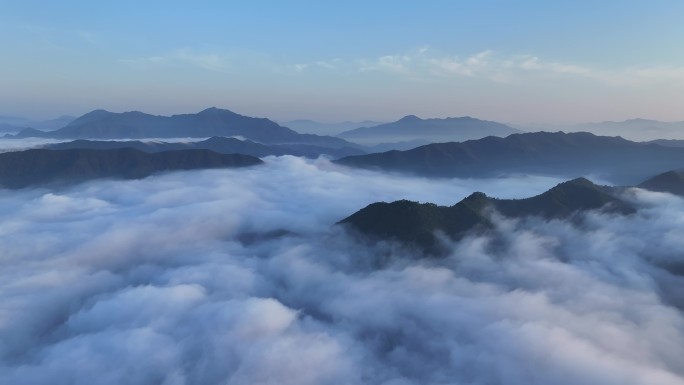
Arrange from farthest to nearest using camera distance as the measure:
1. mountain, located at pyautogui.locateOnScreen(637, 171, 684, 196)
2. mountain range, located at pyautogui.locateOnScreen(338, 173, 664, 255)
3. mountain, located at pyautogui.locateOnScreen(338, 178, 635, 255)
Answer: mountain, located at pyautogui.locateOnScreen(637, 171, 684, 196) < mountain, located at pyautogui.locateOnScreen(338, 178, 635, 255) < mountain range, located at pyautogui.locateOnScreen(338, 173, 664, 255)

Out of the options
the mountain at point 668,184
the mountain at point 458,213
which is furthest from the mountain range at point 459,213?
the mountain at point 668,184

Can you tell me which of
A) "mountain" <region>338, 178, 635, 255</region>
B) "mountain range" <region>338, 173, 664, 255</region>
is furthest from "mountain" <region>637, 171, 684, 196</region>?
"mountain" <region>338, 178, 635, 255</region>

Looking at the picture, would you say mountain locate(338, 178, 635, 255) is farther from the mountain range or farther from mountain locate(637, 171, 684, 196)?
mountain locate(637, 171, 684, 196)

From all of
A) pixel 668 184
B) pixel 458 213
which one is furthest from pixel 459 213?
pixel 668 184

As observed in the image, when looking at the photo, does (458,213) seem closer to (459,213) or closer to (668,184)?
(459,213)

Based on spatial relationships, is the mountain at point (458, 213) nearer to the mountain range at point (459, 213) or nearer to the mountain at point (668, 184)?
the mountain range at point (459, 213)

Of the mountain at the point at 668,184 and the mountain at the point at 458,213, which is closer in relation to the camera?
the mountain at the point at 458,213

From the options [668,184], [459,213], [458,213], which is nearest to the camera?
[458,213]
